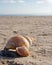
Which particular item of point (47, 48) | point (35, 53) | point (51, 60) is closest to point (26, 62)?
point (51, 60)

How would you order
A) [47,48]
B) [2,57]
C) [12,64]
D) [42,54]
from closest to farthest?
[12,64] → [2,57] → [42,54] → [47,48]

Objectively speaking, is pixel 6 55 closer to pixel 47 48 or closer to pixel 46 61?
pixel 46 61

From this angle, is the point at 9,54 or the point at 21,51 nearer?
the point at 21,51

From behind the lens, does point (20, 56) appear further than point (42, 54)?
No

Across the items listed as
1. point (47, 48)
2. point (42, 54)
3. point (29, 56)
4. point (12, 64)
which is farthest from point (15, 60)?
point (47, 48)

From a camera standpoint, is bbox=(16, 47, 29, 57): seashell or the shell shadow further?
the shell shadow

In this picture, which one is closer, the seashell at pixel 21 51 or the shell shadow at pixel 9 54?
the seashell at pixel 21 51

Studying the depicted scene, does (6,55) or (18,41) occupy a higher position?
(18,41)

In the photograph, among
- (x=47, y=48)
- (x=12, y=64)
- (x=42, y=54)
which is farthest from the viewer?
(x=47, y=48)

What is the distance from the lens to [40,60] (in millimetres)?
6246

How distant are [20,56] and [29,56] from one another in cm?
33

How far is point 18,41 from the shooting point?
270 inches

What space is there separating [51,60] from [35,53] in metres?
1.05

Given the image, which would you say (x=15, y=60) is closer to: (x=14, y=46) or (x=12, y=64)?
(x=12, y=64)
